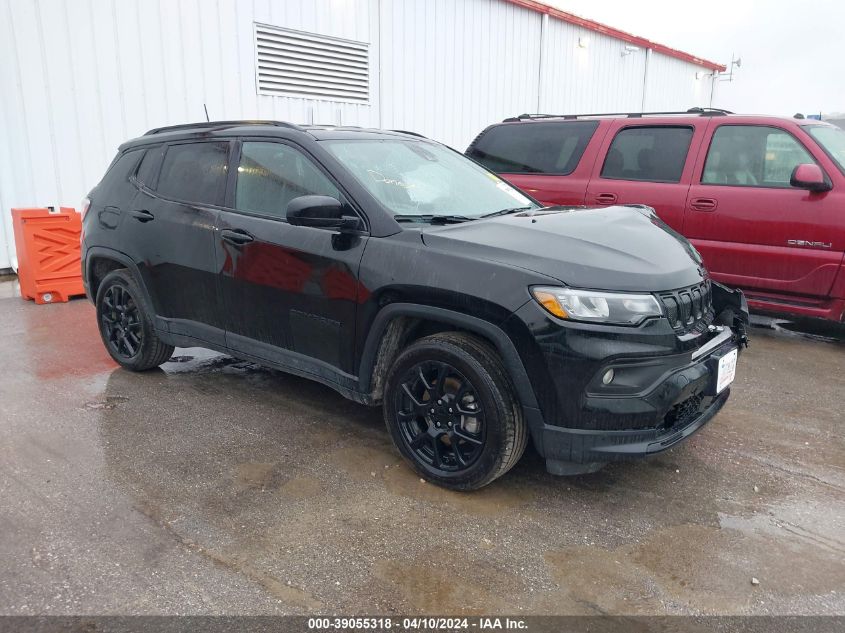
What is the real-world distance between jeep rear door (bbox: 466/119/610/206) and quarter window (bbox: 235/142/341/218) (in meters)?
3.19

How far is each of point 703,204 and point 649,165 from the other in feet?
2.12

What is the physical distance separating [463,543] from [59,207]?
277 inches

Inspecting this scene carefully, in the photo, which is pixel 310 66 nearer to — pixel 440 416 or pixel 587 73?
pixel 587 73

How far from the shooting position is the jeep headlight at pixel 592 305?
271 cm

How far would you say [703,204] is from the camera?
568 centimetres

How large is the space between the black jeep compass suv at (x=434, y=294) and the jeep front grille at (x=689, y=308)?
0.01 m

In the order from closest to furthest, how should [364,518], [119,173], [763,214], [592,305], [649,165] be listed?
1. [592,305]
2. [364,518]
3. [119,173]
4. [763,214]
5. [649,165]

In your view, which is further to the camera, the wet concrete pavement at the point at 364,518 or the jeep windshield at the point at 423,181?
the jeep windshield at the point at 423,181

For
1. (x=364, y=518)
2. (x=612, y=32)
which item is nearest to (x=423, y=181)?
(x=364, y=518)

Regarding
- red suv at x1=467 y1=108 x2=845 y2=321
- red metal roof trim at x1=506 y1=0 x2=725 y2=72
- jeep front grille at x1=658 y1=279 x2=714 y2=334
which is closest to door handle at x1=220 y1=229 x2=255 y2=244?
jeep front grille at x1=658 y1=279 x2=714 y2=334

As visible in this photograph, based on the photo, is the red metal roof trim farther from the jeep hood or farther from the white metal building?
the jeep hood

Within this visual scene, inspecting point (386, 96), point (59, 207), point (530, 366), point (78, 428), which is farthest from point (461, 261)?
point (386, 96)

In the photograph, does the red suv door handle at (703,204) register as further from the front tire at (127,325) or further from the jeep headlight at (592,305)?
the front tire at (127,325)

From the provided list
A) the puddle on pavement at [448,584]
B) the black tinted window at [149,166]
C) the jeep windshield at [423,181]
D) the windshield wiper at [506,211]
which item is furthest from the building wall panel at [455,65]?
the puddle on pavement at [448,584]
